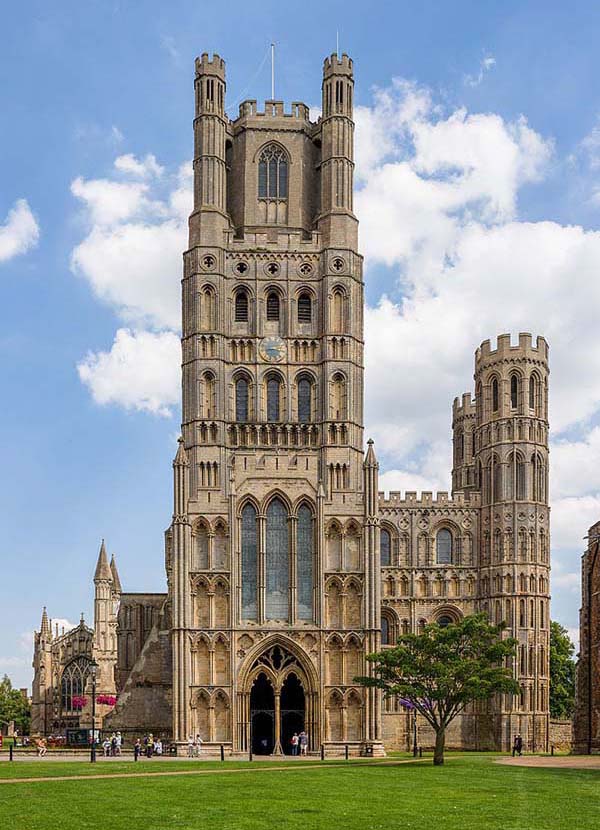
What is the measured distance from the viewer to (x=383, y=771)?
52125 millimetres

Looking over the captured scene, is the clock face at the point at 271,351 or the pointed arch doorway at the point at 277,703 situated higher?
the clock face at the point at 271,351

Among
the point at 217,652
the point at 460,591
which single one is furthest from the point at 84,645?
the point at 217,652

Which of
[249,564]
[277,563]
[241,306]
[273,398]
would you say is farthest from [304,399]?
[249,564]

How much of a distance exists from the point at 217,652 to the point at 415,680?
16506mm

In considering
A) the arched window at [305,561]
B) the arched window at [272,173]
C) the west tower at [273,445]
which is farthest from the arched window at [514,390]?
the arched window at [305,561]

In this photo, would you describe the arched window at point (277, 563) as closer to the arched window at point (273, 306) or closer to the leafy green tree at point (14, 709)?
the arched window at point (273, 306)

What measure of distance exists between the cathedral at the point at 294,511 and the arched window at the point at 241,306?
0.16 meters

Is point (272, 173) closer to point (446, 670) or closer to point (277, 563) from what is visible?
point (277, 563)

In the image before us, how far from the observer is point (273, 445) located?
263 feet

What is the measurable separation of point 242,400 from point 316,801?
4681 centimetres

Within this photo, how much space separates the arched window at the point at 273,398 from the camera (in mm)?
81500

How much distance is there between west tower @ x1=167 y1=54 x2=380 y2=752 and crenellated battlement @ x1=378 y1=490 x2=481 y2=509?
17264 millimetres

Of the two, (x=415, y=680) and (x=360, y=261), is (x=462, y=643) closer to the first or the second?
(x=415, y=680)

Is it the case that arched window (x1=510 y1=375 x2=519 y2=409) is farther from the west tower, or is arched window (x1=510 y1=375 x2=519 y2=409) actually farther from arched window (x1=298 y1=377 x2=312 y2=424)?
arched window (x1=298 y1=377 x2=312 y2=424)
